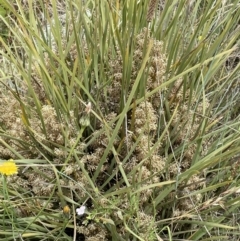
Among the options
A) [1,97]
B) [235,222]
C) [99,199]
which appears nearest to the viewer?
[99,199]

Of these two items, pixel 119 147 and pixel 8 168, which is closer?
pixel 8 168

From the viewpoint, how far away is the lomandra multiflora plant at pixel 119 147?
3.46 ft

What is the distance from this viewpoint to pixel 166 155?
1.18 m

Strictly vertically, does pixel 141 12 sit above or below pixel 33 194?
above

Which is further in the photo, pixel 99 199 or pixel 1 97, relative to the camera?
pixel 1 97

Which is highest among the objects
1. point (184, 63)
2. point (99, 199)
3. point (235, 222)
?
point (184, 63)

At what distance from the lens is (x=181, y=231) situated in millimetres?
1129

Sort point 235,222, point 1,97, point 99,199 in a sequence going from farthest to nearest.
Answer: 1. point 1,97
2. point 235,222
3. point 99,199

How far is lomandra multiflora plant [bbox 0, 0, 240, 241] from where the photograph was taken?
1.05 m

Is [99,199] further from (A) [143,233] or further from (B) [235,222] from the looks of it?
(B) [235,222]

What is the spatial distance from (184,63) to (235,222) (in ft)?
1.43

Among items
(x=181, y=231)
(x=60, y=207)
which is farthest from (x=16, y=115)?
(x=181, y=231)

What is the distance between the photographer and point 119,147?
1.09m

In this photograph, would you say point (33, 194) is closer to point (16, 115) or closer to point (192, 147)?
point (16, 115)
